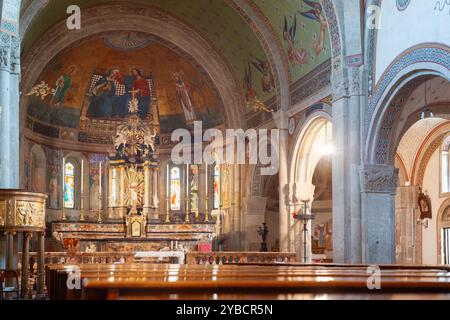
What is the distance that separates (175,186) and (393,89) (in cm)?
1564

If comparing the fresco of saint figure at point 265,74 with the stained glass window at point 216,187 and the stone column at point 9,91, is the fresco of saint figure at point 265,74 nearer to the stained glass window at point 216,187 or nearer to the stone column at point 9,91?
the stained glass window at point 216,187

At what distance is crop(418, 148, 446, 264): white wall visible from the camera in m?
25.3

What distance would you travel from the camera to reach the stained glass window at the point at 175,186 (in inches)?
1175

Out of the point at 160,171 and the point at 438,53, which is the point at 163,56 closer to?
the point at 160,171

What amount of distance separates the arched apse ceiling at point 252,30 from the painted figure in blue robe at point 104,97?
4.13 metres

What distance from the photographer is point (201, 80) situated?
2819 cm

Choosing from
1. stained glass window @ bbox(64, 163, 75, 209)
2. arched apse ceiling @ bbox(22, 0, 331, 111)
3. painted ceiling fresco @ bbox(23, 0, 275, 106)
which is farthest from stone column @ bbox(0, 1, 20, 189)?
stained glass window @ bbox(64, 163, 75, 209)

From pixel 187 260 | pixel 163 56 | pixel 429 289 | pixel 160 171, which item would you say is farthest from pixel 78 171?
pixel 429 289

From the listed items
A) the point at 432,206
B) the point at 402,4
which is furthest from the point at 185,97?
the point at 402,4

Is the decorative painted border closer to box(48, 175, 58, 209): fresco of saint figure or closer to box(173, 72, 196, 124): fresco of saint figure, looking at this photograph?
box(173, 72, 196, 124): fresco of saint figure

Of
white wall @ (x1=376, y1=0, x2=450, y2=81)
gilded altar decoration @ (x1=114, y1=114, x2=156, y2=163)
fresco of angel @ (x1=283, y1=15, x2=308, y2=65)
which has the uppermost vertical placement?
fresco of angel @ (x1=283, y1=15, x2=308, y2=65)

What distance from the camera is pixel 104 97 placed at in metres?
29.3

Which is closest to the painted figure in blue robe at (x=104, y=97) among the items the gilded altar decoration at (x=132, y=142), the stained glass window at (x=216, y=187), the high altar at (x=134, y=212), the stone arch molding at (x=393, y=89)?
the high altar at (x=134, y=212)

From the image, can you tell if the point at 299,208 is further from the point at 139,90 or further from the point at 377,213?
the point at 139,90
